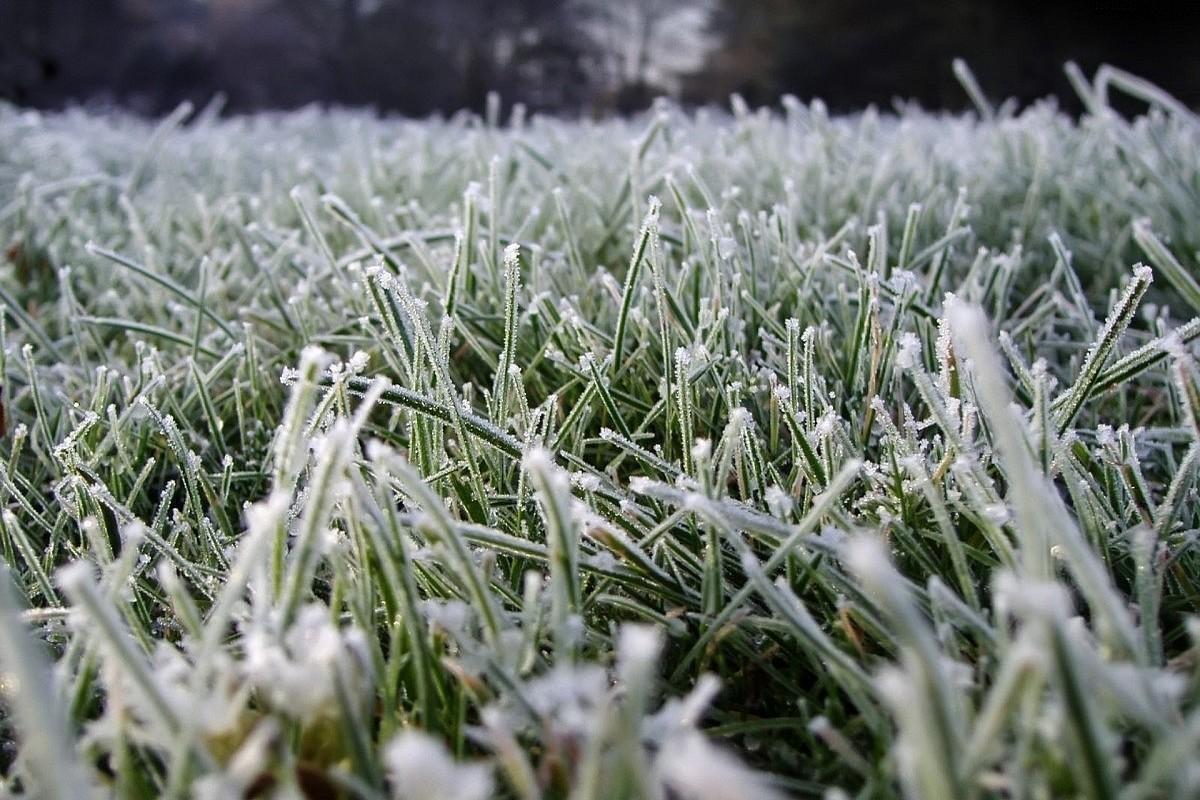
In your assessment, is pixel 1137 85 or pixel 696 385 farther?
pixel 1137 85

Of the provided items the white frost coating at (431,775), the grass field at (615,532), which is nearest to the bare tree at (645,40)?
the grass field at (615,532)

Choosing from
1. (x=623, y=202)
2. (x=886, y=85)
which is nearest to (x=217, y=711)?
(x=623, y=202)

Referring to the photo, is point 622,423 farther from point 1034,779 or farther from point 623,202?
point 623,202

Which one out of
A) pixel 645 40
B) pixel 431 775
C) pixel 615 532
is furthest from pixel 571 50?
pixel 431 775

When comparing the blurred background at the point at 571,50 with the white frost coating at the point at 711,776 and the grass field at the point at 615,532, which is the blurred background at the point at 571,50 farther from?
the white frost coating at the point at 711,776

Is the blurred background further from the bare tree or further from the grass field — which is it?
the grass field

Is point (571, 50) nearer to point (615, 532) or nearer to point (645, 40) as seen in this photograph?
point (645, 40)
